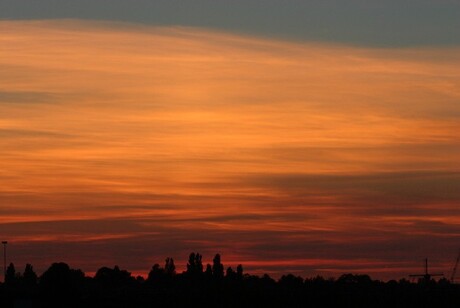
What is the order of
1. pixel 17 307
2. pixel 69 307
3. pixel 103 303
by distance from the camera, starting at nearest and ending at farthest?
pixel 17 307, pixel 69 307, pixel 103 303

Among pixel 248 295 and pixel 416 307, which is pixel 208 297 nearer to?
pixel 248 295

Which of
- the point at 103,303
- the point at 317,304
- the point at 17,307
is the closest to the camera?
the point at 17,307

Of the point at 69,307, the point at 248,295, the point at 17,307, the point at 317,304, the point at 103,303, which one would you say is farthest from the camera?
the point at 248,295

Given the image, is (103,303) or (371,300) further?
(371,300)

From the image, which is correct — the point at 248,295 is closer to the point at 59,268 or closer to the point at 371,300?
the point at 371,300

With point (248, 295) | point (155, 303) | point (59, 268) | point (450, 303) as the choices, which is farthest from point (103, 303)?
point (450, 303)

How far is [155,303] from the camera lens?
574 ft

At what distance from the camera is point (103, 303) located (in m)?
169

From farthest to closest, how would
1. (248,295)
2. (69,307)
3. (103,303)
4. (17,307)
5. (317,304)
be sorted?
(248,295) → (317,304) → (103,303) → (69,307) → (17,307)

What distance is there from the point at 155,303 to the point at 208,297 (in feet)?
55.5

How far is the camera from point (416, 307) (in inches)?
7037

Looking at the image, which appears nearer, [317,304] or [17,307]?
[17,307]

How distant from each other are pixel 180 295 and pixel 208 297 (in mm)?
4394

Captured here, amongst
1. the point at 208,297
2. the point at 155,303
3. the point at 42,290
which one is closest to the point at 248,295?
the point at 208,297
